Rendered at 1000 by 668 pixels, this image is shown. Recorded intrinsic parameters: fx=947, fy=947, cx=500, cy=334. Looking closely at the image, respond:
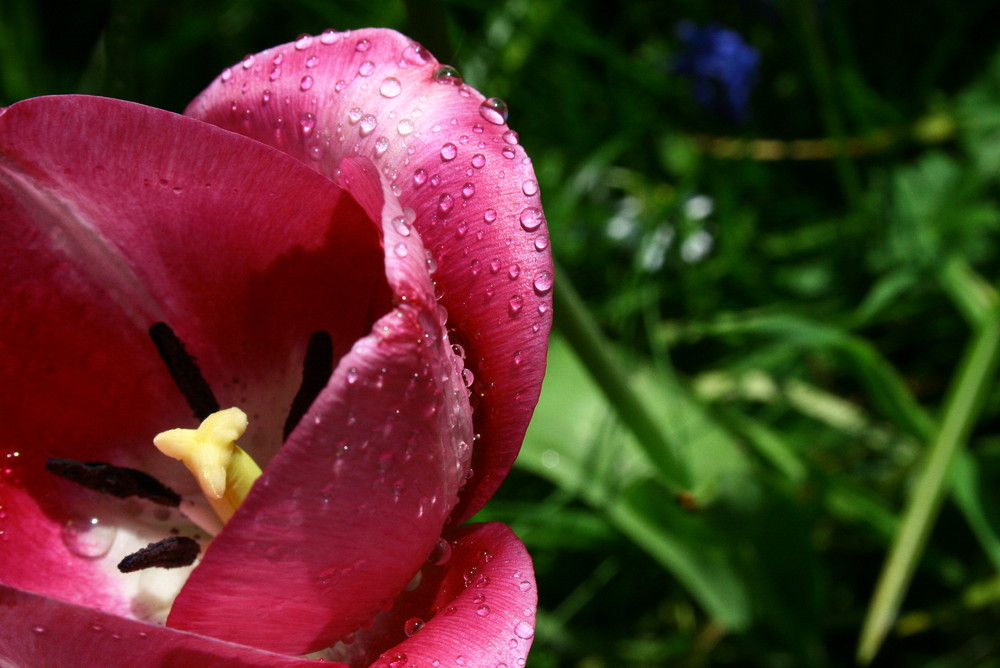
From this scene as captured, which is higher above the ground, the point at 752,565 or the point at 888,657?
the point at 752,565

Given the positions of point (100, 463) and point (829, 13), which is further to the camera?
point (829, 13)

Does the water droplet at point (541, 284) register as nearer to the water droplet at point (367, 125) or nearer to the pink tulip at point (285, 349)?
the pink tulip at point (285, 349)

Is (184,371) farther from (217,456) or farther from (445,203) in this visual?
(445,203)

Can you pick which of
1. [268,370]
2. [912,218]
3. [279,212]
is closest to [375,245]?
[279,212]

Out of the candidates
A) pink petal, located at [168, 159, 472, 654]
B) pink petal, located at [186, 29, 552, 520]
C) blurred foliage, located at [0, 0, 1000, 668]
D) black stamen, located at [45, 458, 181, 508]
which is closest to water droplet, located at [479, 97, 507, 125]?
pink petal, located at [186, 29, 552, 520]

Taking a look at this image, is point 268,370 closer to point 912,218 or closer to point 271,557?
point 271,557

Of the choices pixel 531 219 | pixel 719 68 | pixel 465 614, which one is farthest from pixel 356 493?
pixel 719 68
